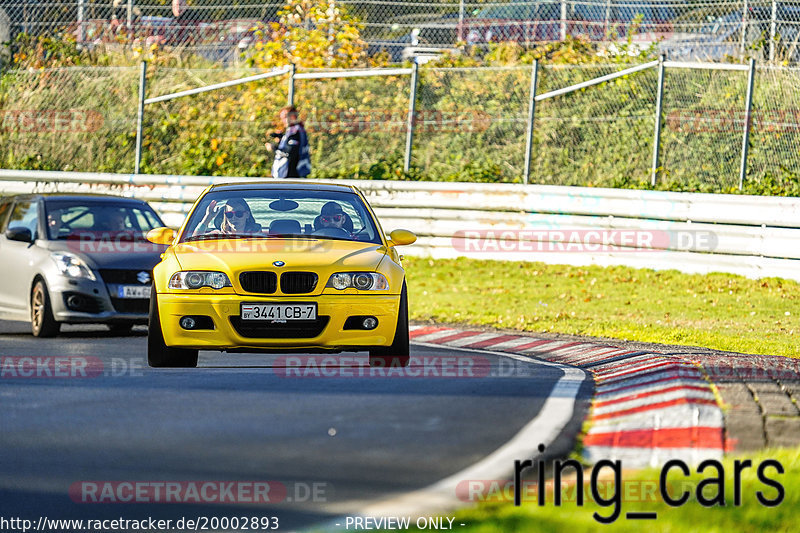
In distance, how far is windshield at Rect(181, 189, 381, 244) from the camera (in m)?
10.1

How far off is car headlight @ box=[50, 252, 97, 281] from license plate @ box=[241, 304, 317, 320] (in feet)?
15.0

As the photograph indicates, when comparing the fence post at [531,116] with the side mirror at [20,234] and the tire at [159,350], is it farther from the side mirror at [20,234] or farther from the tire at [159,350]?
the tire at [159,350]

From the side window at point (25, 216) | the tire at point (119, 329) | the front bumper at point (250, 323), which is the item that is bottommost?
the tire at point (119, 329)

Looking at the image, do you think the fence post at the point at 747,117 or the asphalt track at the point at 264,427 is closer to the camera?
the asphalt track at the point at 264,427

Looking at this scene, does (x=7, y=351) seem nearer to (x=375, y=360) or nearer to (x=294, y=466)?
(x=375, y=360)

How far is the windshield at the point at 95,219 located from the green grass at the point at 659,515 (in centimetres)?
905

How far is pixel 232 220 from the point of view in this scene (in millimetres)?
10234

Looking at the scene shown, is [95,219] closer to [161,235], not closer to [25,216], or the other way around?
[25,216]

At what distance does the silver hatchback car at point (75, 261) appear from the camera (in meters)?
13.3

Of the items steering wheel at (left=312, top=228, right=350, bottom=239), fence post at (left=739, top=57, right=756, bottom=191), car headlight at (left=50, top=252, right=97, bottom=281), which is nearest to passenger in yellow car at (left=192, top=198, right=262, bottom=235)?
steering wheel at (left=312, top=228, right=350, bottom=239)

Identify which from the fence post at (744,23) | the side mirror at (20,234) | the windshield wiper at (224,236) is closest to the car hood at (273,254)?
the windshield wiper at (224,236)

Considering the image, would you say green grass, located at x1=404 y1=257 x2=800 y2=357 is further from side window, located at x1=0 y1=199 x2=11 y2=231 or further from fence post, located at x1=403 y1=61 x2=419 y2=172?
side window, located at x1=0 y1=199 x2=11 y2=231

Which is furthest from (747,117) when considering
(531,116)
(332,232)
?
(332,232)

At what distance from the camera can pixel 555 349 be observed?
1359 cm
